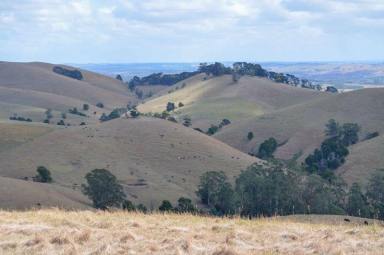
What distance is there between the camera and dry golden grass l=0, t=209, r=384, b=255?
1386 cm

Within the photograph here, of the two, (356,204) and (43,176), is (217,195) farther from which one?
(43,176)

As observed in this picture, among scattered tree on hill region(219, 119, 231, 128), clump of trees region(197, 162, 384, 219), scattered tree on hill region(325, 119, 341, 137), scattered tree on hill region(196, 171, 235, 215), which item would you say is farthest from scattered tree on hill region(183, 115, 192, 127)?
clump of trees region(197, 162, 384, 219)

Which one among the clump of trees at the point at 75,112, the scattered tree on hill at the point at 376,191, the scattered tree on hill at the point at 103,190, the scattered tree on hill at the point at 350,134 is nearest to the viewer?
the scattered tree on hill at the point at 103,190

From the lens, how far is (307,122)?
121 m

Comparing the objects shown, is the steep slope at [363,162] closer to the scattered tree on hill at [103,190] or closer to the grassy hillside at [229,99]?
the scattered tree on hill at [103,190]

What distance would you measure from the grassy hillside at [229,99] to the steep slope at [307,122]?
14.6 m

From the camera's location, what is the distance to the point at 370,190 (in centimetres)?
6600

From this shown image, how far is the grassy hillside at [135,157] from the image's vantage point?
73000 millimetres

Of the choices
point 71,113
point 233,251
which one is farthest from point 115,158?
point 71,113

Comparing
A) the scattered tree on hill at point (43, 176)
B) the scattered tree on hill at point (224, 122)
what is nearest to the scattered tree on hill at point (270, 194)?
the scattered tree on hill at point (43, 176)

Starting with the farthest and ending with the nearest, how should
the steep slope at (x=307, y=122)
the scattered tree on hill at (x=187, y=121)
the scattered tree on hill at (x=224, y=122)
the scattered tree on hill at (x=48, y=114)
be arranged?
1. the scattered tree on hill at (x=48, y=114)
2. the scattered tree on hill at (x=224, y=122)
3. the scattered tree on hill at (x=187, y=121)
4. the steep slope at (x=307, y=122)

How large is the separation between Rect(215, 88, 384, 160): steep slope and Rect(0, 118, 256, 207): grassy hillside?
19.0 m

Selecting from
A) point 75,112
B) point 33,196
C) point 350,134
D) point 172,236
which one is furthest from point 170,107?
point 172,236

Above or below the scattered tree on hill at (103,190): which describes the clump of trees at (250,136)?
below
